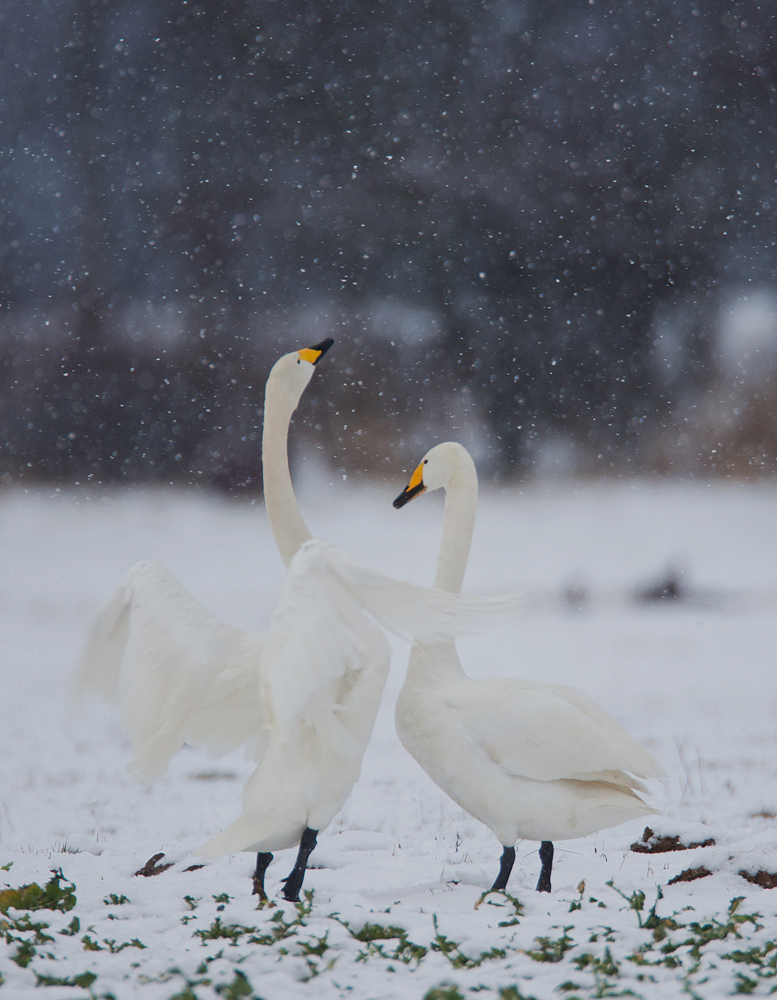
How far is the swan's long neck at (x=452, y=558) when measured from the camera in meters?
4.29

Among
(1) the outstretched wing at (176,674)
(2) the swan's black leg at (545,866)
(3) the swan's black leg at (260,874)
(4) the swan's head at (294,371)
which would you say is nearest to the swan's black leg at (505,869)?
(2) the swan's black leg at (545,866)

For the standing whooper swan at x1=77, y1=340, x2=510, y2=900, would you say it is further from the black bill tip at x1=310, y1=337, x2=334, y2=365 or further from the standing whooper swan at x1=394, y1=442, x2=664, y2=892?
the standing whooper swan at x1=394, y1=442, x2=664, y2=892

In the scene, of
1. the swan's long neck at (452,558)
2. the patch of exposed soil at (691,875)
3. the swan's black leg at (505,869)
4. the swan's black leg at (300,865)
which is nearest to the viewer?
the swan's black leg at (300,865)

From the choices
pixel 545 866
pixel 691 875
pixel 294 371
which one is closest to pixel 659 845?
pixel 691 875

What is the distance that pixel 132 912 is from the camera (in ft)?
11.4

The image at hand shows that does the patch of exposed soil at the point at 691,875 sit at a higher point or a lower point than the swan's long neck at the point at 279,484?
lower

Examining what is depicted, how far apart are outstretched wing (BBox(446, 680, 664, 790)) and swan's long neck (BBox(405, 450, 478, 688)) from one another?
0.33 m

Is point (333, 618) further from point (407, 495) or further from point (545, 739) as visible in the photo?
point (407, 495)

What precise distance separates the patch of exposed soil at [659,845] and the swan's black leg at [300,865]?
2.30 meters

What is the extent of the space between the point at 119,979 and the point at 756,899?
2.46 meters

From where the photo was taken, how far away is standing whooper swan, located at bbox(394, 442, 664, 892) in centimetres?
385

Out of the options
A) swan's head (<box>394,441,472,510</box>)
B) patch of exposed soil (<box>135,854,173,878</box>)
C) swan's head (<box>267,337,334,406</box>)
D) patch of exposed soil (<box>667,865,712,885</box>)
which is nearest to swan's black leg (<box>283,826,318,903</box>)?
patch of exposed soil (<box>135,854,173,878</box>)

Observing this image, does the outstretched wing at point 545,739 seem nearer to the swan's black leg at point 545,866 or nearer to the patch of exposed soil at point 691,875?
the swan's black leg at point 545,866

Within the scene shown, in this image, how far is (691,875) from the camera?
13.5 ft
